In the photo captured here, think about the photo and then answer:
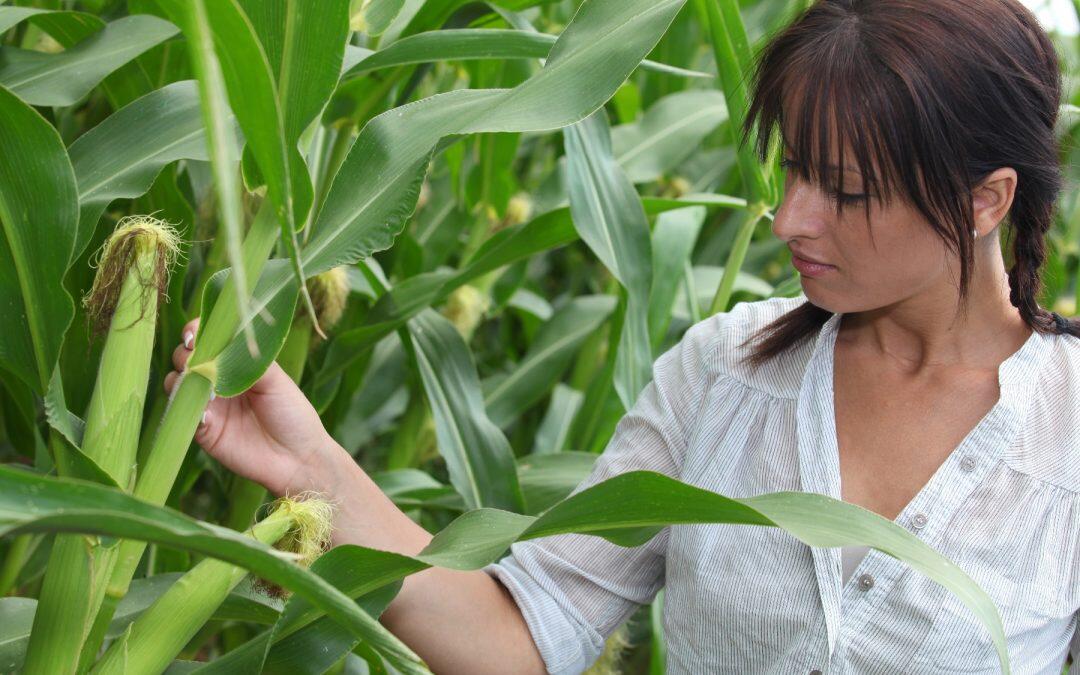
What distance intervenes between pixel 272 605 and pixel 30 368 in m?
0.21

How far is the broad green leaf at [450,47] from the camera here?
750 millimetres

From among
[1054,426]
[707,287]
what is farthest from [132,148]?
[707,287]

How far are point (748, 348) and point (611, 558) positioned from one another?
203 millimetres

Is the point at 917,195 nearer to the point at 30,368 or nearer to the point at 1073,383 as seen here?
the point at 1073,383

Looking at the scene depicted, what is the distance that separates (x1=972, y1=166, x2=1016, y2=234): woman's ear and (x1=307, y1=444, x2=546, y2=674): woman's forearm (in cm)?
44

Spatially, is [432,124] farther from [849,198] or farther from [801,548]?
[801,548]

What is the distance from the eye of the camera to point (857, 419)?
2.96ft

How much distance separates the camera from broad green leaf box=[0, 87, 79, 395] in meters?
0.60

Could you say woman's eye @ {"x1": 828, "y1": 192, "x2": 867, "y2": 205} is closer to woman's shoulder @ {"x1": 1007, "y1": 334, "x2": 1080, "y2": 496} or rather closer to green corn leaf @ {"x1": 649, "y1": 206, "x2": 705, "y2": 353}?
woman's shoulder @ {"x1": 1007, "y1": 334, "x2": 1080, "y2": 496}

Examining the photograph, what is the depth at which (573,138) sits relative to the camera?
37.6 inches

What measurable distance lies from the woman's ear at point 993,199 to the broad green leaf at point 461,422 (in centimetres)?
42

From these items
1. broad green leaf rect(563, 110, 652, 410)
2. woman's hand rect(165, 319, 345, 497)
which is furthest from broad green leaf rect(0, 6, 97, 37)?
broad green leaf rect(563, 110, 652, 410)

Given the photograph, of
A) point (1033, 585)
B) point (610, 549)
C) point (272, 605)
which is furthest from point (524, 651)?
point (1033, 585)

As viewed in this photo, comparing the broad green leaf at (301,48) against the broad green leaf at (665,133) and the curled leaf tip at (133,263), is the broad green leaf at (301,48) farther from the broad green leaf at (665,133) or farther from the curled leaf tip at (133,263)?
the broad green leaf at (665,133)
